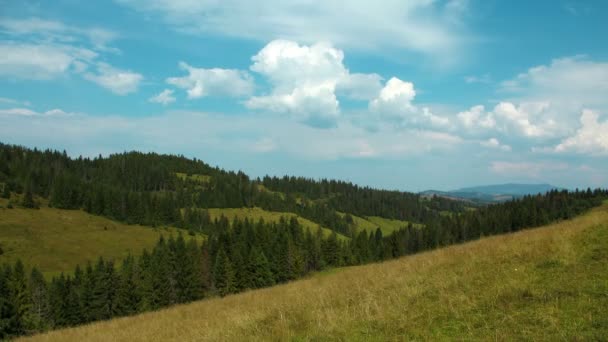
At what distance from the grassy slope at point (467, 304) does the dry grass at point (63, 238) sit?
398 ft

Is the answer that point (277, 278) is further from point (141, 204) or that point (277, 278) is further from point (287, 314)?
point (141, 204)

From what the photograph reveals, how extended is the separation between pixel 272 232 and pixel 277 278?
24.1 metres

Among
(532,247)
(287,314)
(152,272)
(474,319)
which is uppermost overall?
(532,247)

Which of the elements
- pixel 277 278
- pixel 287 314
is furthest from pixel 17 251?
pixel 287 314

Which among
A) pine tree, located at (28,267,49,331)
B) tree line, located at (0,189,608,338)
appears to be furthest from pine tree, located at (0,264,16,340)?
pine tree, located at (28,267,49,331)

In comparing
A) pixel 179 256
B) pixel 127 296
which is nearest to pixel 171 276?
pixel 179 256

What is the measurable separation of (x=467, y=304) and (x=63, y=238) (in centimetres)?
15291

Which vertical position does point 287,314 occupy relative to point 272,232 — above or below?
above

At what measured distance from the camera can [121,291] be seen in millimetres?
74188

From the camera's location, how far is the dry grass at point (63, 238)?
117613 millimetres

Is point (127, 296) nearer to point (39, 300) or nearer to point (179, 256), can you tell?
point (179, 256)

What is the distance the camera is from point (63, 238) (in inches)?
5266

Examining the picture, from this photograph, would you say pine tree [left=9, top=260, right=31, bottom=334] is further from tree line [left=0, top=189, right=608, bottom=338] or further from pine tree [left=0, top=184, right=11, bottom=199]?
pine tree [left=0, top=184, right=11, bottom=199]

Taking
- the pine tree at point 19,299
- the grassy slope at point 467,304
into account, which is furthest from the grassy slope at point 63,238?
the grassy slope at point 467,304
